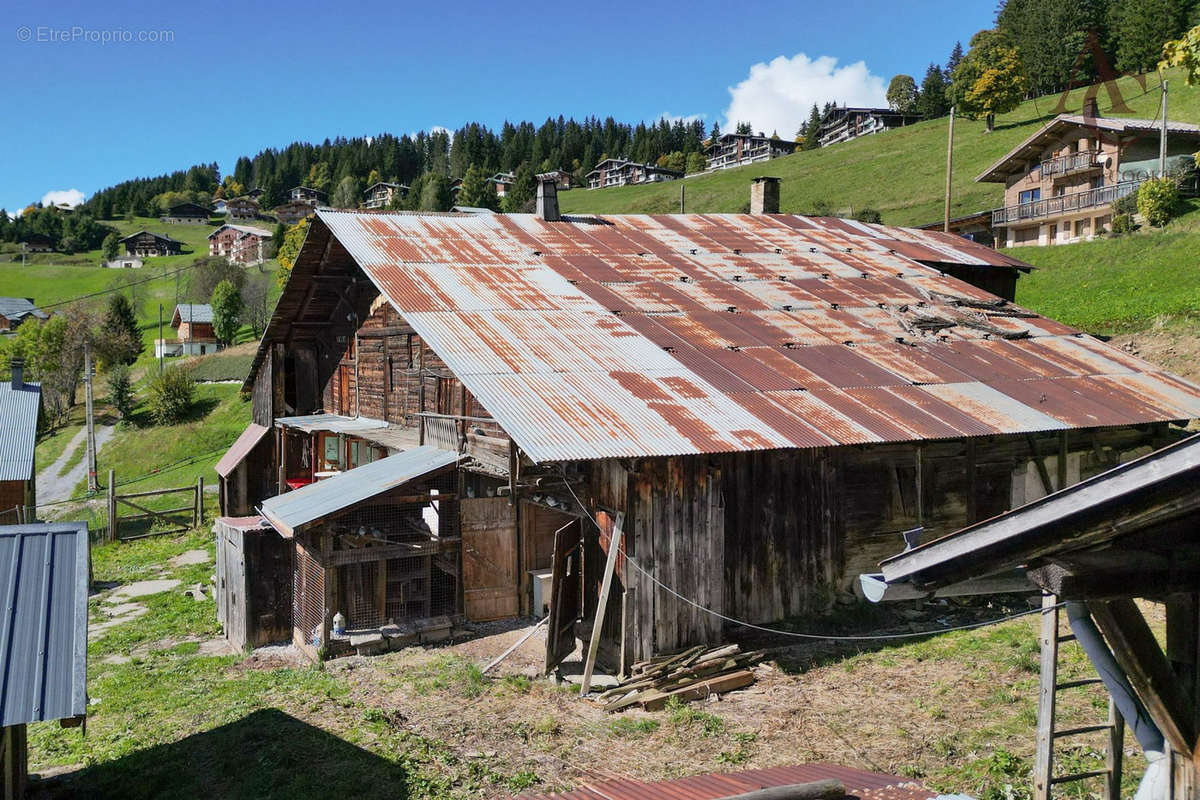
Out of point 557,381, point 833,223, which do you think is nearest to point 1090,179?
point 833,223

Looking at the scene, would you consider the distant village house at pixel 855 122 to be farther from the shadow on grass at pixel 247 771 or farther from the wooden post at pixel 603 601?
the shadow on grass at pixel 247 771

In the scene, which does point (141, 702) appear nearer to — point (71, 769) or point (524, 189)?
point (71, 769)

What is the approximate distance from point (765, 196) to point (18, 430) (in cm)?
2468

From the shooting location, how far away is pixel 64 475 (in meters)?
43.8

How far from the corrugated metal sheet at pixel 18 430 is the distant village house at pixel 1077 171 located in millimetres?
44867

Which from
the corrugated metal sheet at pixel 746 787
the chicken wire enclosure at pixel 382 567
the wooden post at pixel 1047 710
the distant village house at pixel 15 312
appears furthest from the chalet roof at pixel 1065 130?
the distant village house at pixel 15 312

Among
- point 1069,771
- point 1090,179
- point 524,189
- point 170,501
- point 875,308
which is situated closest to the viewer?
point 1069,771

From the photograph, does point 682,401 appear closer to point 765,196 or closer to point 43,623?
point 43,623

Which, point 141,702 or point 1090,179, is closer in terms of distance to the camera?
point 141,702

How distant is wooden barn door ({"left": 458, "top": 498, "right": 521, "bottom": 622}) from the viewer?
14.8 meters

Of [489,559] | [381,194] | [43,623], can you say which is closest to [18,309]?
[381,194]

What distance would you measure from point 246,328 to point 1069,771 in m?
81.7

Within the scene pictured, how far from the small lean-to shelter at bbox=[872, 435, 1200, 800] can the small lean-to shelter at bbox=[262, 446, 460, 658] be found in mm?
11034

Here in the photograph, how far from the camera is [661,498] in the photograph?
1173cm
